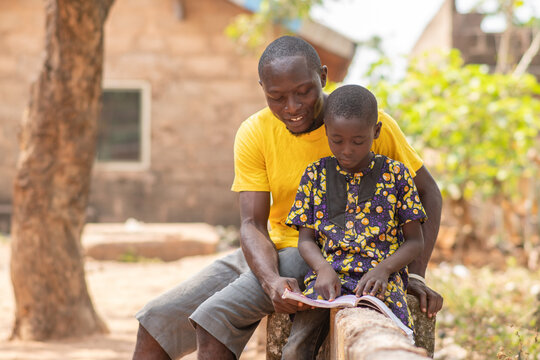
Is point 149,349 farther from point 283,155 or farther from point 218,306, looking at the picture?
point 283,155

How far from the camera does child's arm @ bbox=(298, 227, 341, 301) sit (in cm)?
245

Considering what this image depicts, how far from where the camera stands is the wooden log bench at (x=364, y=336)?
1768 millimetres

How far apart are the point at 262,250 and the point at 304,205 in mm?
257

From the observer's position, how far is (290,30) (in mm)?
9312

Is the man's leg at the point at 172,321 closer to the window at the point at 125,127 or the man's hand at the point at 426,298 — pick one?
the man's hand at the point at 426,298

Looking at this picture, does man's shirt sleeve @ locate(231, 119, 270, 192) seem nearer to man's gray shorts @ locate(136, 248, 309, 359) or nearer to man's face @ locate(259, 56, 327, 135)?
man's face @ locate(259, 56, 327, 135)

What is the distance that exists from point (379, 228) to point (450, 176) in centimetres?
515

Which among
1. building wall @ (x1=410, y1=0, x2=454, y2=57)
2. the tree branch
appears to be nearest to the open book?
the tree branch

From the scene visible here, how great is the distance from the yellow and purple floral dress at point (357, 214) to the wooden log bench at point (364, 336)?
19 centimetres

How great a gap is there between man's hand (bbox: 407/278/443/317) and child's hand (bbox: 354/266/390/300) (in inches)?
13.5

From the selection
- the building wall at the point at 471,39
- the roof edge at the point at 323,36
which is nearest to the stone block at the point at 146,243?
the roof edge at the point at 323,36

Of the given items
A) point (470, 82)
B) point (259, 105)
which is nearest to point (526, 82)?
point (470, 82)

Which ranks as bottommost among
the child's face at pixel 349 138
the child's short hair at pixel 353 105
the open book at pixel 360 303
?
the open book at pixel 360 303

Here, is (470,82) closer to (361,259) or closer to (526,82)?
(526,82)
